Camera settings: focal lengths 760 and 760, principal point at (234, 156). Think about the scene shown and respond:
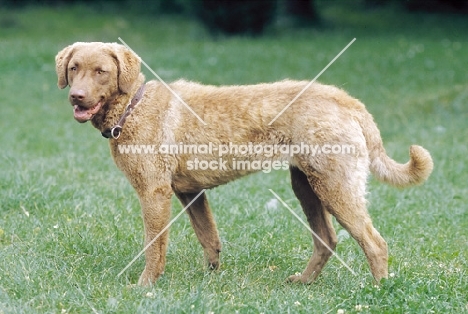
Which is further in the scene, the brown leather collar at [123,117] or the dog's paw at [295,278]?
the dog's paw at [295,278]

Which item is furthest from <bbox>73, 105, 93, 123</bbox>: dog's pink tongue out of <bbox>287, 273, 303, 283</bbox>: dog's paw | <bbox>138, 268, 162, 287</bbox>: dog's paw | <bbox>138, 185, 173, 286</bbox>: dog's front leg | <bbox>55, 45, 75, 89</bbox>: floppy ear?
<bbox>287, 273, 303, 283</bbox>: dog's paw

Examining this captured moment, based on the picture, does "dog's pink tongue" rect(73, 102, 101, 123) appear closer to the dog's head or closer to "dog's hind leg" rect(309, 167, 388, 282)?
the dog's head

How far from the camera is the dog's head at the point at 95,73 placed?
199 inches

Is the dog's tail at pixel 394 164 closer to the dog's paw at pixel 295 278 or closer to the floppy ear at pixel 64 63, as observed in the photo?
the dog's paw at pixel 295 278

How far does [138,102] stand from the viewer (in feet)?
17.6

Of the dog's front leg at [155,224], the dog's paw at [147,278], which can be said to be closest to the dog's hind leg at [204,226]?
the dog's front leg at [155,224]

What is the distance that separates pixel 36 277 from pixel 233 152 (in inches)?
61.2

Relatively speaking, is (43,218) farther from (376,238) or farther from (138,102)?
(376,238)

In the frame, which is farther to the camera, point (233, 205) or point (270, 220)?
point (233, 205)

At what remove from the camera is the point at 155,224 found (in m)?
5.29

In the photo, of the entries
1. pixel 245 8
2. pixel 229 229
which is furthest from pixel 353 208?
pixel 245 8

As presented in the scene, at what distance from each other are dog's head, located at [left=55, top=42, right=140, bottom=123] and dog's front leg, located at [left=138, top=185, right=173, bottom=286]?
2.26 feet

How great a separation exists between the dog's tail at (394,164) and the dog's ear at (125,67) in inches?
63.3

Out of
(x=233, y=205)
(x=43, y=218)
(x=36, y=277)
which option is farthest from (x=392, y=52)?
(x=36, y=277)
